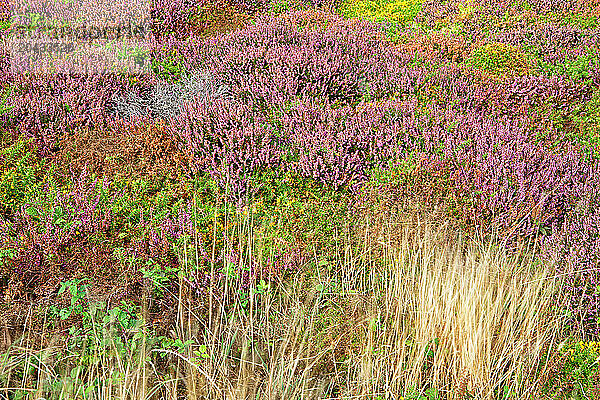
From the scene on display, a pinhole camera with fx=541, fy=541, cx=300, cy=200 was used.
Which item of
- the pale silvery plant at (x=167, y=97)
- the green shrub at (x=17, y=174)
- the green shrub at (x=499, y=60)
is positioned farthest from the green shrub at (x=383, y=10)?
the green shrub at (x=17, y=174)

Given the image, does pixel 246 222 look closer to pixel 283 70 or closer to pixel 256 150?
pixel 256 150

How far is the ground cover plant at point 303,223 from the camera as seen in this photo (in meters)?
2.58

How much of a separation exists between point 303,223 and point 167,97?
2.59m

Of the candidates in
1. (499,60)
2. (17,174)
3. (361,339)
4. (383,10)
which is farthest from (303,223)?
(383,10)

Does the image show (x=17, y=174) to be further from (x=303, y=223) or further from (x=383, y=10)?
(x=383, y=10)

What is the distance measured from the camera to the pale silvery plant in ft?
17.5

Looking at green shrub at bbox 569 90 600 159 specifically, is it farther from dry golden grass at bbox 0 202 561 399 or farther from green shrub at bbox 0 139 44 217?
green shrub at bbox 0 139 44 217

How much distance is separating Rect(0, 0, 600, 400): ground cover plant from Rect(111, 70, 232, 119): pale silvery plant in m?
0.03

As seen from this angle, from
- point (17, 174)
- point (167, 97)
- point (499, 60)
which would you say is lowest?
point (17, 174)

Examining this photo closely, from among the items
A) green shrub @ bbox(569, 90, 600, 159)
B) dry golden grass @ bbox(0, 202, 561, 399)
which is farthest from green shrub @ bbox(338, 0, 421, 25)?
dry golden grass @ bbox(0, 202, 561, 399)

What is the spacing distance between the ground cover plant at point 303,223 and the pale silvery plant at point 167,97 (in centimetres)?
3

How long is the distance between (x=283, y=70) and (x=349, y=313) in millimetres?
3533

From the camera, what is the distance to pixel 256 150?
14.5 feet

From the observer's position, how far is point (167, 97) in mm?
5516
